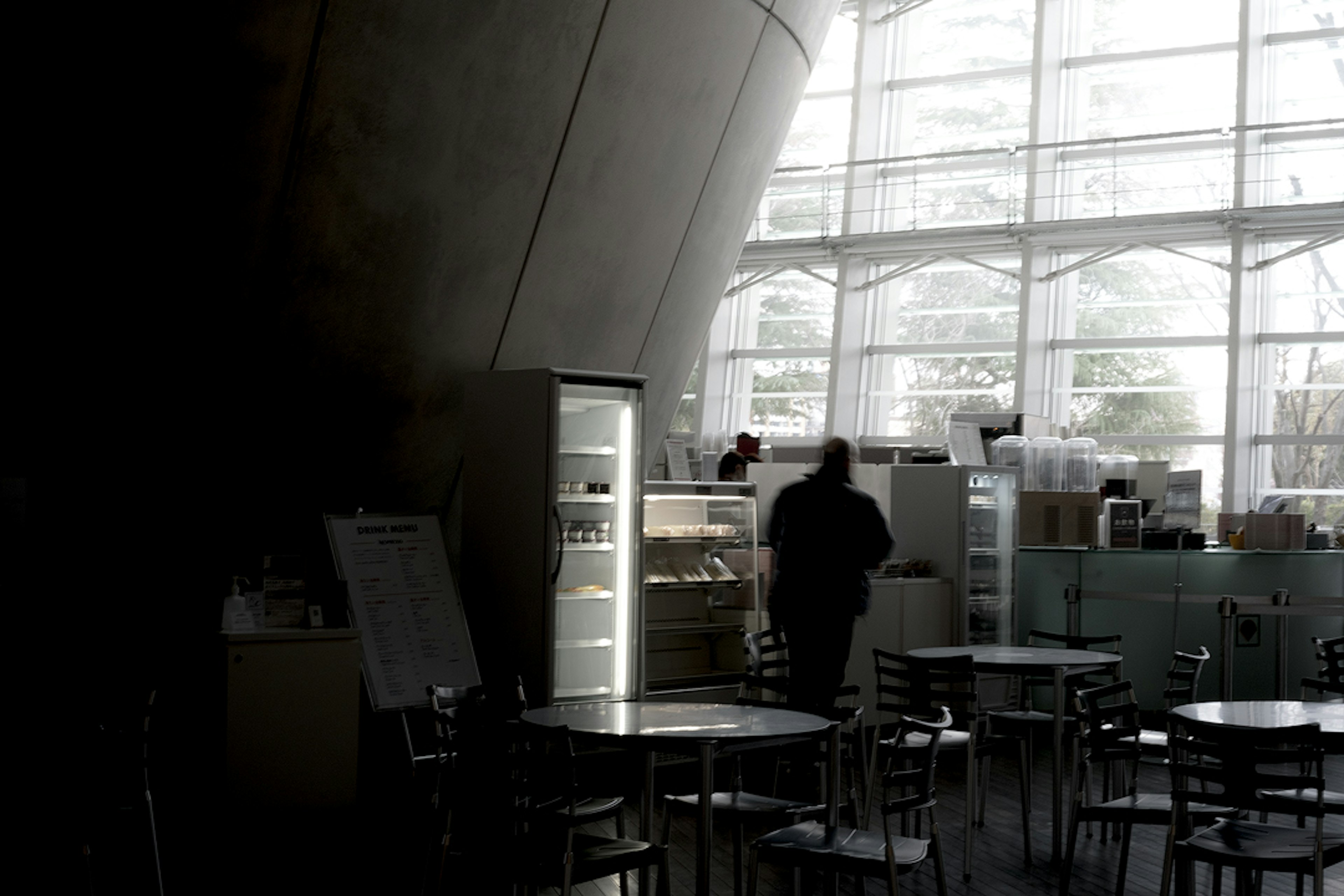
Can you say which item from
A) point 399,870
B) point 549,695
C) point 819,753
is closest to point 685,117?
point 549,695

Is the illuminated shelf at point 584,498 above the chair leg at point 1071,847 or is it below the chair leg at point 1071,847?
above

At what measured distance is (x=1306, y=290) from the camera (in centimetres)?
1270

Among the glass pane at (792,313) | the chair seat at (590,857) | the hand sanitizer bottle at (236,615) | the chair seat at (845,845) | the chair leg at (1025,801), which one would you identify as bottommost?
the chair leg at (1025,801)

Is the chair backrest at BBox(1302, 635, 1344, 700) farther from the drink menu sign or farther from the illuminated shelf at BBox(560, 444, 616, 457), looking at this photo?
the drink menu sign

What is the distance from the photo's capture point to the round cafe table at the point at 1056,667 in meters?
5.41

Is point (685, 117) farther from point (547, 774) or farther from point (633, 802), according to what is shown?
point (547, 774)

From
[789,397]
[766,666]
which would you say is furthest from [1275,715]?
[789,397]

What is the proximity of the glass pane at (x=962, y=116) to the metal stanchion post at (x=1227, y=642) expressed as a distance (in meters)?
8.53

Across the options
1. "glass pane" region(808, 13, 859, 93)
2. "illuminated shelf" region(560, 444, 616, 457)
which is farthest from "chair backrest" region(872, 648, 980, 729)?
"glass pane" region(808, 13, 859, 93)

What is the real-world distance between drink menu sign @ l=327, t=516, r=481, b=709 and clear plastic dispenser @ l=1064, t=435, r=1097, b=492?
5183 millimetres

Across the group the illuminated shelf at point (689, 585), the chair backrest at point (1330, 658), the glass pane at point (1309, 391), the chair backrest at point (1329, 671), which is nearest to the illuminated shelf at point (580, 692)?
the illuminated shelf at point (689, 585)

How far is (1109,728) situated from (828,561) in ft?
5.72

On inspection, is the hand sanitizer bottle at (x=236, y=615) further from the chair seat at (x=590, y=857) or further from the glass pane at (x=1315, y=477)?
the glass pane at (x=1315, y=477)

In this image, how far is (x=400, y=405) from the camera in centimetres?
634
